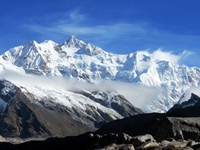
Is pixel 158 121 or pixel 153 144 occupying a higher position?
pixel 158 121

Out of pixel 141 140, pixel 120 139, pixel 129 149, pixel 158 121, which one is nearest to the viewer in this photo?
pixel 129 149

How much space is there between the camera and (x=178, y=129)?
70000 millimetres

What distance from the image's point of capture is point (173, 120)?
234 feet

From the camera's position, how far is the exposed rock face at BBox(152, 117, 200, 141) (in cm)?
6969

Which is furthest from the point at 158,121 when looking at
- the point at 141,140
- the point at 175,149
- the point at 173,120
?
the point at 175,149

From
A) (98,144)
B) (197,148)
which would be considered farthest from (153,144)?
(98,144)

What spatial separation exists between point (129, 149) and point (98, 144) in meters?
25.3

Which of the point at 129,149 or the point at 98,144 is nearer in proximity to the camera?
the point at 129,149

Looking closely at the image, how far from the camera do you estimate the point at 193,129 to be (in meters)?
70.7

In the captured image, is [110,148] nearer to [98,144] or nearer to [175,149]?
[175,149]

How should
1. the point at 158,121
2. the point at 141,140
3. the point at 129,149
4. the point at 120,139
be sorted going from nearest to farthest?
the point at 129,149, the point at 141,140, the point at 120,139, the point at 158,121

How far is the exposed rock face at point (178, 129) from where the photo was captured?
69688 millimetres

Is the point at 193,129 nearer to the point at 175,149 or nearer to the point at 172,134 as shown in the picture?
the point at 172,134

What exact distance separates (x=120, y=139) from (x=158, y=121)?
7995 mm
